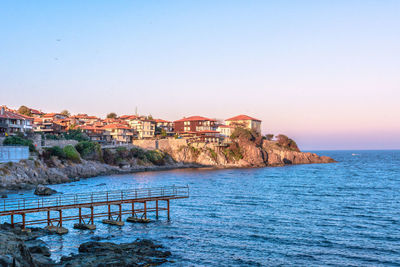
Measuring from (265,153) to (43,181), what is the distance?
311 ft

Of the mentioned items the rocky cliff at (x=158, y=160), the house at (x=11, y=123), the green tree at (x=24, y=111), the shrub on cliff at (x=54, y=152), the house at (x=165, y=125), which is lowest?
the rocky cliff at (x=158, y=160)

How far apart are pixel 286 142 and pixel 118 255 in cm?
14851

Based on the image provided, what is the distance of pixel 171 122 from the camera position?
604ft

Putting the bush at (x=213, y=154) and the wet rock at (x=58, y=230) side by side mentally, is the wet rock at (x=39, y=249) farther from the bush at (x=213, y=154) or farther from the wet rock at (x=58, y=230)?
the bush at (x=213, y=154)

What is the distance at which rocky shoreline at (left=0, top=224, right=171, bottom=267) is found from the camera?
21.2 metres

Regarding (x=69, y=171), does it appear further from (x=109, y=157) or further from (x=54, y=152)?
(x=109, y=157)

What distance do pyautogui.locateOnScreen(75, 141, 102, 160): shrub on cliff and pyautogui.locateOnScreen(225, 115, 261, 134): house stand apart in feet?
273

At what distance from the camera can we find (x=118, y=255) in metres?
26.3

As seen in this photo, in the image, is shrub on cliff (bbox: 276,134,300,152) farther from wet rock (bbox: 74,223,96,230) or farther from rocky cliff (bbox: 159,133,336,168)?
wet rock (bbox: 74,223,96,230)

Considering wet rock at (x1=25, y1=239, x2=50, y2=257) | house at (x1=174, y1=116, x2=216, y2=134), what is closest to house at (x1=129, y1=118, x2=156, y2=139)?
house at (x1=174, y1=116, x2=216, y2=134)

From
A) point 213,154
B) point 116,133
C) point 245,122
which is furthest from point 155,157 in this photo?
point 245,122

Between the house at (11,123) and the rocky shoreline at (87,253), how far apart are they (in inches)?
2861

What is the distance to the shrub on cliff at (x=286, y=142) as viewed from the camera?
16704cm

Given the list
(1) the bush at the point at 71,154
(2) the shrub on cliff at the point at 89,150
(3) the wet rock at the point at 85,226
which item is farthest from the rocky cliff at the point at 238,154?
(3) the wet rock at the point at 85,226
